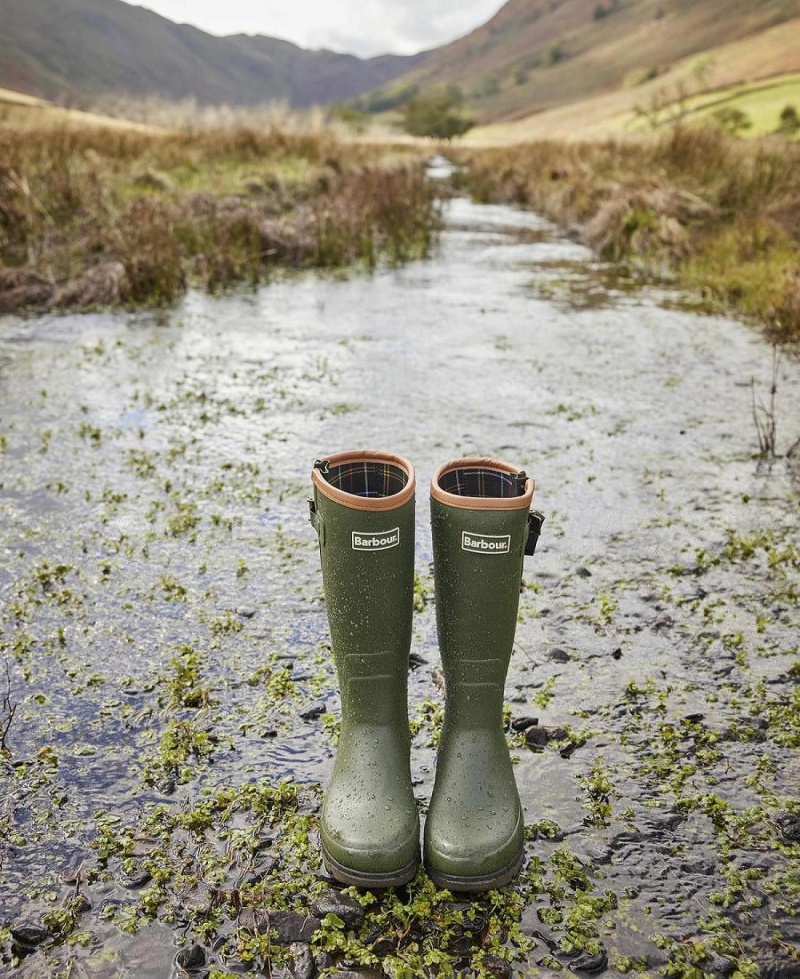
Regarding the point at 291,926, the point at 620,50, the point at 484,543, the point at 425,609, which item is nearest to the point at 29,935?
the point at 291,926

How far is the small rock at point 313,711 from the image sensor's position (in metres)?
2.14

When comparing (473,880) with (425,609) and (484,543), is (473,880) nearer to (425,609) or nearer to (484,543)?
(484,543)

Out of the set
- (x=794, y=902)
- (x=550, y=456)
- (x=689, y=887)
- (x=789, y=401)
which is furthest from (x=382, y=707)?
(x=789, y=401)

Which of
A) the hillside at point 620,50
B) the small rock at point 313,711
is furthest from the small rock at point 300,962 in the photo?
the hillside at point 620,50

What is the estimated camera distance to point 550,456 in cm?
409

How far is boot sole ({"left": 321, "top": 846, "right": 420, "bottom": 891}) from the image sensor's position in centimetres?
156

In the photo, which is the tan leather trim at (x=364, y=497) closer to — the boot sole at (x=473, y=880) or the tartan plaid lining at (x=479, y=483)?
the tartan plaid lining at (x=479, y=483)

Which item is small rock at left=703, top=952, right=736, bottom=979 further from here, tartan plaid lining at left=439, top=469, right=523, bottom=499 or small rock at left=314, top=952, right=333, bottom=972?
tartan plaid lining at left=439, top=469, right=523, bottom=499

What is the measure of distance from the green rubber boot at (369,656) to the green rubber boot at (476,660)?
77mm

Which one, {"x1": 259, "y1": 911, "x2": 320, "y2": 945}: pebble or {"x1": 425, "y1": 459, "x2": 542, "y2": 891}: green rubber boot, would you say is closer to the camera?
{"x1": 259, "y1": 911, "x2": 320, "y2": 945}: pebble

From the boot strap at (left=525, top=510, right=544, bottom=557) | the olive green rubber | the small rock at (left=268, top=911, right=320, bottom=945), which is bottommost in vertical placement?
the small rock at (left=268, top=911, right=320, bottom=945)

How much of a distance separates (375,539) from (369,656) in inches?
11.2

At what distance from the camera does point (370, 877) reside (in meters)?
1.56

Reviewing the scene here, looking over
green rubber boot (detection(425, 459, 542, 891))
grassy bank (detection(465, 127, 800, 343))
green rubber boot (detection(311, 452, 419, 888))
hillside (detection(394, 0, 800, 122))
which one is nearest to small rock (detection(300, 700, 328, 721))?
green rubber boot (detection(311, 452, 419, 888))
